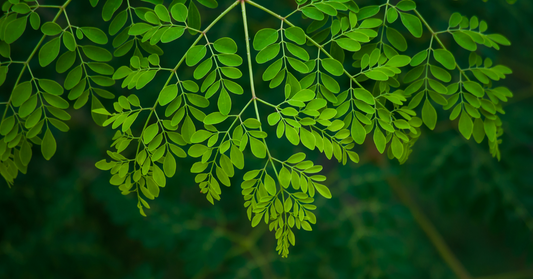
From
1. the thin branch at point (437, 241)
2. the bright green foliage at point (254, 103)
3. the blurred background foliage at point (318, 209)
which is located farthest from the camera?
the thin branch at point (437, 241)

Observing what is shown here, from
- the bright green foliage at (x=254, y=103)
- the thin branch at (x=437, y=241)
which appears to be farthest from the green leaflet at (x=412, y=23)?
the thin branch at (x=437, y=241)

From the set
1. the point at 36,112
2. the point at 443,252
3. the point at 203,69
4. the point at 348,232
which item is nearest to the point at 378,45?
the point at 203,69

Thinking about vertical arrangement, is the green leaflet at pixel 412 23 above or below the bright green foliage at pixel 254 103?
above

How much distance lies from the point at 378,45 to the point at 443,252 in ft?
3.04

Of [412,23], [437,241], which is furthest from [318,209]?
[412,23]

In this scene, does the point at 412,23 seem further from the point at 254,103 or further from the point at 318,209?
the point at 318,209

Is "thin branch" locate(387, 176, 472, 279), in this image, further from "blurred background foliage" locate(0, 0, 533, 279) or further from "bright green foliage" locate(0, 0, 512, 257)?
"bright green foliage" locate(0, 0, 512, 257)

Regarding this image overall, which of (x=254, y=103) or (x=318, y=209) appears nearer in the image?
(x=254, y=103)

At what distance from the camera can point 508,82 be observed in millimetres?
1896

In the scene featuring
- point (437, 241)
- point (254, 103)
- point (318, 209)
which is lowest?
point (437, 241)

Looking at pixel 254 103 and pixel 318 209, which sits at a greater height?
pixel 254 103

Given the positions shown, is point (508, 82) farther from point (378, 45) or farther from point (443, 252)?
point (378, 45)

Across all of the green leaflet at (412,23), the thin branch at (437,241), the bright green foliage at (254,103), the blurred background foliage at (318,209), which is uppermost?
the green leaflet at (412,23)

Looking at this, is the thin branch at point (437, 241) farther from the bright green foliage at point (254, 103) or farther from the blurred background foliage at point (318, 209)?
the bright green foliage at point (254, 103)
